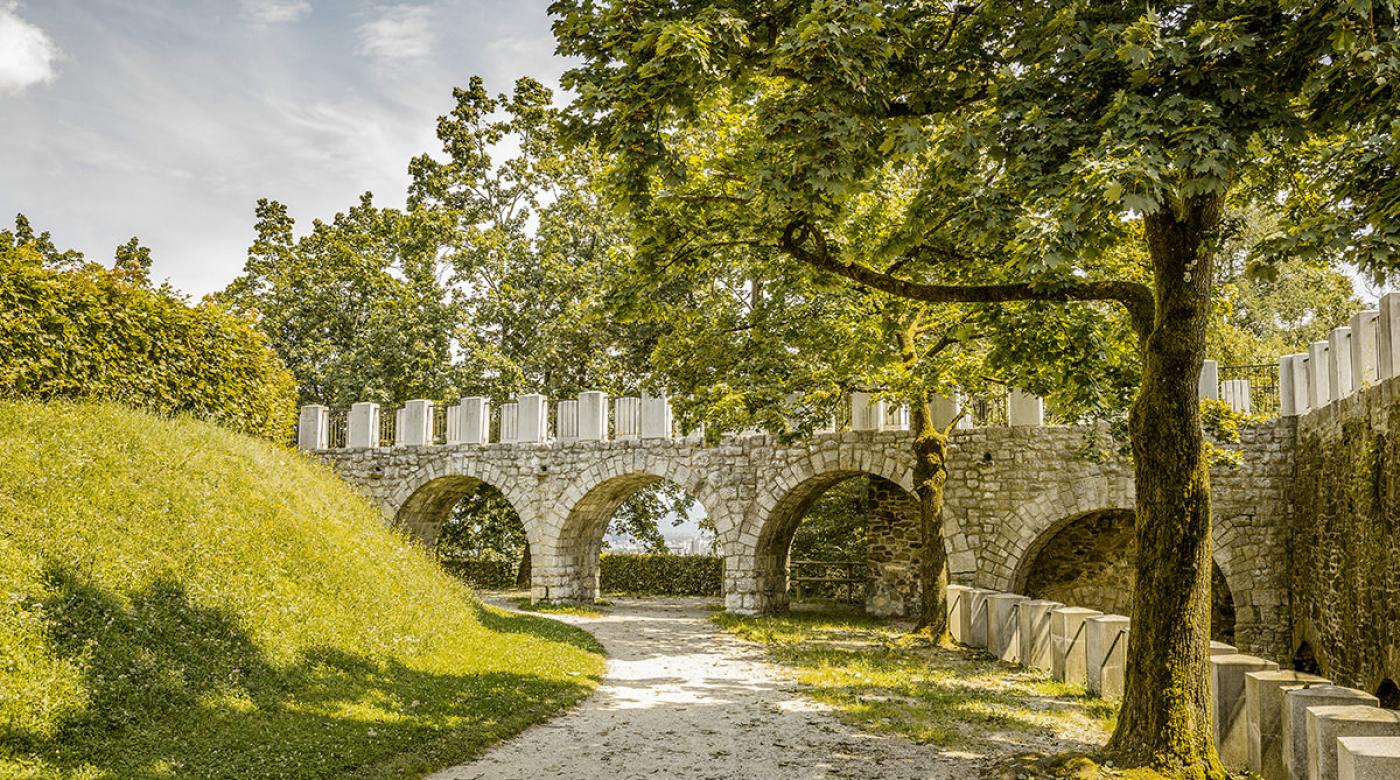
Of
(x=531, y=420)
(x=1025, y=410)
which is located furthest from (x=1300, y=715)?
(x=531, y=420)

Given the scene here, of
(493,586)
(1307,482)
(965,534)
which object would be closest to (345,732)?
(965,534)

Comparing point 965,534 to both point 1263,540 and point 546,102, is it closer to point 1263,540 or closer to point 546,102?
point 1263,540

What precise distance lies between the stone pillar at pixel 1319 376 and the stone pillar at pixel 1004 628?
15.9ft

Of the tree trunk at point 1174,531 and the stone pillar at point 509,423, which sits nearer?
the tree trunk at point 1174,531

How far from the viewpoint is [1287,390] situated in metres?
13.9

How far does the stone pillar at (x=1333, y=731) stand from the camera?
5.06 meters

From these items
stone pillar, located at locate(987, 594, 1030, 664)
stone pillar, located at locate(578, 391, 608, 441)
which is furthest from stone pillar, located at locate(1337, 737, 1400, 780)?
stone pillar, located at locate(578, 391, 608, 441)

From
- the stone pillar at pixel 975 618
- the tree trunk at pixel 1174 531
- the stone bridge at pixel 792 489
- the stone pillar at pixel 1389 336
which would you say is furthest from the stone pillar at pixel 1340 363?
the tree trunk at pixel 1174 531

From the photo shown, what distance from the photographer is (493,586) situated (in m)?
25.6

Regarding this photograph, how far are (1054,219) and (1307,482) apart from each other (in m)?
10.5

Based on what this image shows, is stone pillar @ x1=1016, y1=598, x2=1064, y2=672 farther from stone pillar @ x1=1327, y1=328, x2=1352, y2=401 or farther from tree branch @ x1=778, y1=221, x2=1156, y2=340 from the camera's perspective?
tree branch @ x1=778, y1=221, x2=1156, y2=340

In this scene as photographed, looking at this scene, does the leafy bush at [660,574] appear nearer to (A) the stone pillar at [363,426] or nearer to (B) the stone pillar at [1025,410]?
(A) the stone pillar at [363,426]

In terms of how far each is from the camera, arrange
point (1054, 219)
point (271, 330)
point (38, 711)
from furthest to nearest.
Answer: point (271, 330) < point (38, 711) < point (1054, 219)

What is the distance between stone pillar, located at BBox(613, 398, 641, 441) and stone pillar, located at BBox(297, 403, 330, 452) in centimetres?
759
